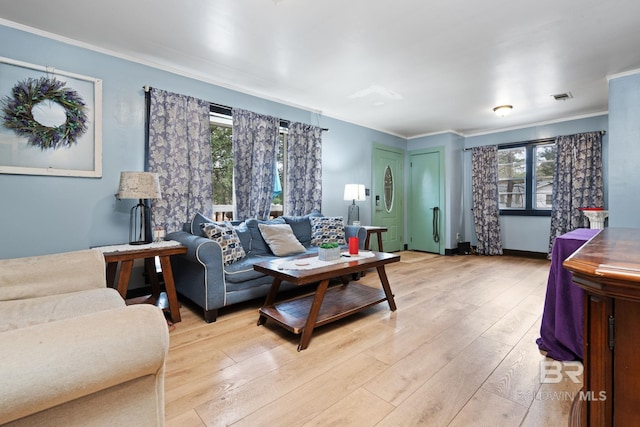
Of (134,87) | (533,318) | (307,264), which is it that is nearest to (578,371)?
(533,318)

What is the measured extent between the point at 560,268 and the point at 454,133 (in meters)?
4.56

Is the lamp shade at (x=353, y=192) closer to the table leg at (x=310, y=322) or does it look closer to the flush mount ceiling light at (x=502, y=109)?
the flush mount ceiling light at (x=502, y=109)

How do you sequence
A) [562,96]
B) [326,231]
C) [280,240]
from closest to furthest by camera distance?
[280,240], [326,231], [562,96]

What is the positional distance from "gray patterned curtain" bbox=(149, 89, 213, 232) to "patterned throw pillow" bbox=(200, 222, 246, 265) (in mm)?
514

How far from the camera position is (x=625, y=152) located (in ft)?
10.1

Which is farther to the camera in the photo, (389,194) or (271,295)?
(389,194)

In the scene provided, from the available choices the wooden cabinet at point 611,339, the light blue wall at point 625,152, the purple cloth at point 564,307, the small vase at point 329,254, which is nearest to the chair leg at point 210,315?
the small vase at point 329,254

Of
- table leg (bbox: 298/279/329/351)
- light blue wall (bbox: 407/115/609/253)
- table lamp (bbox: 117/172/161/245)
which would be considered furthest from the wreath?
light blue wall (bbox: 407/115/609/253)

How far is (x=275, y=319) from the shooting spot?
217cm

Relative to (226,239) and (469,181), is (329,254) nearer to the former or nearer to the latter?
(226,239)

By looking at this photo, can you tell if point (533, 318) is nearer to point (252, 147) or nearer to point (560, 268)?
point (560, 268)

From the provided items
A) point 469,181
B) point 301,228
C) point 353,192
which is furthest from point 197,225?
point 469,181

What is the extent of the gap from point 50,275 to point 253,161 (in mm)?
2317

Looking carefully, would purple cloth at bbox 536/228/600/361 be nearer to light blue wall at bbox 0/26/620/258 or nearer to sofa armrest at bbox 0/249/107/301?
light blue wall at bbox 0/26/620/258
